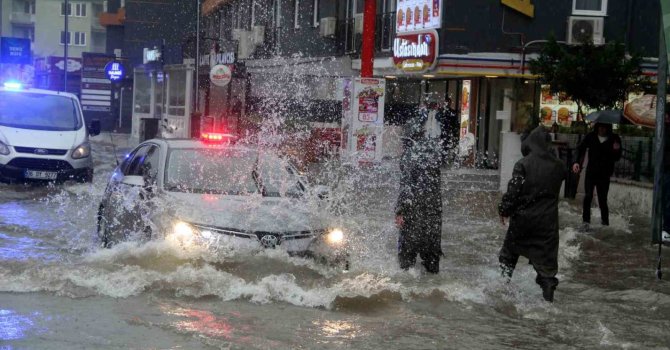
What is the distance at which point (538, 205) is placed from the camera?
8500mm

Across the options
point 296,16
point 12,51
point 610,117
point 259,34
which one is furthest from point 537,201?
point 12,51

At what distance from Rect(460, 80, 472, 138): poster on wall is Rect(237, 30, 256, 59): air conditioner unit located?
506 inches

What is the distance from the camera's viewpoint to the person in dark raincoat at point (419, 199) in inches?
363

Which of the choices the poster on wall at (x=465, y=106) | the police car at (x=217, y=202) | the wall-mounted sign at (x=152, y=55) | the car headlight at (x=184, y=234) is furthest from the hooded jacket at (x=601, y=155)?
the wall-mounted sign at (x=152, y=55)

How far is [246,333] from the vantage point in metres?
7.06

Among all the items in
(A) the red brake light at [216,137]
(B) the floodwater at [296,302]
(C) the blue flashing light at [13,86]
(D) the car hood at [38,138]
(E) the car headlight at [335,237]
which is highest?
(C) the blue flashing light at [13,86]

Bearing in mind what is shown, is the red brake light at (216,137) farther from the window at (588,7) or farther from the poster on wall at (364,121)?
the window at (588,7)

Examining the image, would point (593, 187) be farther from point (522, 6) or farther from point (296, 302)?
point (522, 6)

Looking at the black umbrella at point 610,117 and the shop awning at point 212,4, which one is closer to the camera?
the black umbrella at point 610,117

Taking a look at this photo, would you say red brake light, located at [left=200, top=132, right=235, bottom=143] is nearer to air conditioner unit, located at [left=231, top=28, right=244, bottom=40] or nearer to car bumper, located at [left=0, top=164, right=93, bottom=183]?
car bumper, located at [left=0, top=164, right=93, bottom=183]

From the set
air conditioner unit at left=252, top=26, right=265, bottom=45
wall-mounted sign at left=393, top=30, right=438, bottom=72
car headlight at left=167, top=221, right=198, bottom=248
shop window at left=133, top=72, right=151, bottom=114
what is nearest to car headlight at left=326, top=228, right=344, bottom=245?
car headlight at left=167, top=221, right=198, bottom=248

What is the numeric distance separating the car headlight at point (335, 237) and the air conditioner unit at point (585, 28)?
13.9 meters

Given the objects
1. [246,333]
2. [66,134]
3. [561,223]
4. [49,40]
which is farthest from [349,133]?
[49,40]

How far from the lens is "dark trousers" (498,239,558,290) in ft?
28.0
